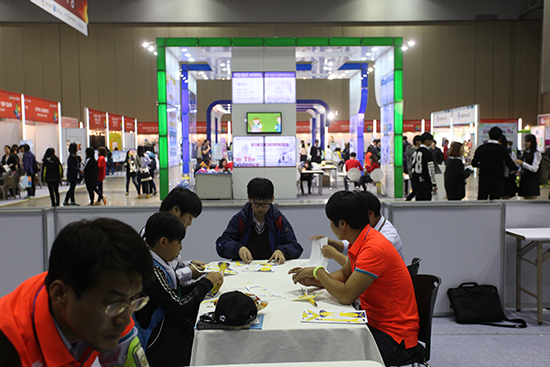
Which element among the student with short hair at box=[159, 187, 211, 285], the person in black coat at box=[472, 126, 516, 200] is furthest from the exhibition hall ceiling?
the student with short hair at box=[159, 187, 211, 285]

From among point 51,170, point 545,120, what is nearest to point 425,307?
point 51,170

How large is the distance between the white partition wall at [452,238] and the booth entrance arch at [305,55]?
21.7ft

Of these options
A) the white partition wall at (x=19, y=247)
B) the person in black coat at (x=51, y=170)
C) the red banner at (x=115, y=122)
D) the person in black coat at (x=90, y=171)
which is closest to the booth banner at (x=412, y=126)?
the red banner at (x=115, y=122)

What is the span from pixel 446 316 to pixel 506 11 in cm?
2136

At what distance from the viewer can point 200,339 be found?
5.70 feet

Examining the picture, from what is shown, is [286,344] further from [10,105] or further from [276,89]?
[10,105]

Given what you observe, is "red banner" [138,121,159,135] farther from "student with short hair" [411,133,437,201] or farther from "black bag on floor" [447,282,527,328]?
"black bag on floor" [447,282,527,328]

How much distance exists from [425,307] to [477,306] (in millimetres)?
1710

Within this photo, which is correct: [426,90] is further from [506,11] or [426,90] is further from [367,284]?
[367,284]

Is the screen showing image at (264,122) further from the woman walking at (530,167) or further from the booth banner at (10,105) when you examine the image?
the booth banner at (10,105)

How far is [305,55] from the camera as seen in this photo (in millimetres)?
11359

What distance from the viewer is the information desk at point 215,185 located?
397 inches

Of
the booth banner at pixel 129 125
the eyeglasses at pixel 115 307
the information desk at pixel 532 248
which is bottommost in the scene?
the information desk at pixel 532 248

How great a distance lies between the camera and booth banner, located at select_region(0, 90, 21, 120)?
11.9 metres
